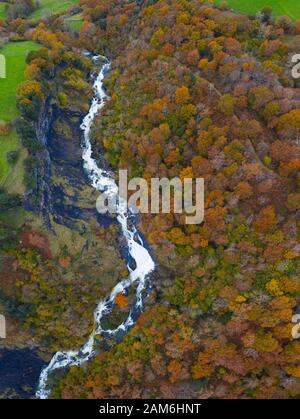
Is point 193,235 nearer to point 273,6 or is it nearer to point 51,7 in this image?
point 273,6

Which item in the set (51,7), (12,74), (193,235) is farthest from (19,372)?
(51,7)

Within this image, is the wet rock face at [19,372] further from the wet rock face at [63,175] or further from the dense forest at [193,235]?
the wet rock face at [63,175]

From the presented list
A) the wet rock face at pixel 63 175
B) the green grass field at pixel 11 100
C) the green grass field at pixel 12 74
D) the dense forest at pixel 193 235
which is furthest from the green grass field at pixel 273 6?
the green grass field at pixel 11 100

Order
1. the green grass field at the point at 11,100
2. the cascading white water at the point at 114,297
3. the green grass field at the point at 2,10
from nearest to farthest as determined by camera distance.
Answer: the green grass field at the point at 11,100, the cascading white water at the point at 114,297, the green grass field at the point at 2,10

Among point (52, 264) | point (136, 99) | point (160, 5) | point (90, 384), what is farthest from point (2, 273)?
point (160, 5)

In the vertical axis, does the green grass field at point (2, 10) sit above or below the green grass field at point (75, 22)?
above
